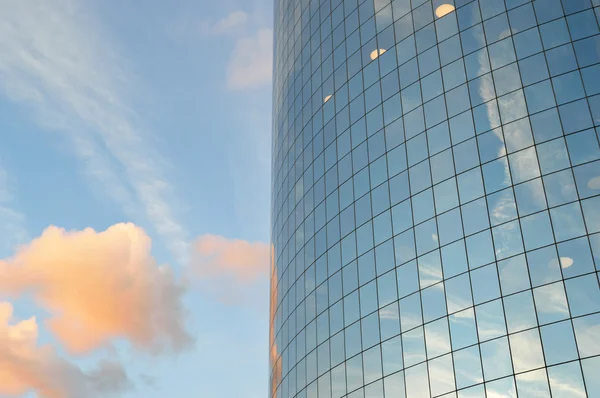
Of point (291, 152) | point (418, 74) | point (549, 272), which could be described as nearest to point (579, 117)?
point (549, 272)

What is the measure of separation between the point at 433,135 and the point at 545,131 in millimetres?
8113

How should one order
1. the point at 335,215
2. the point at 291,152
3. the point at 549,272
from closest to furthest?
the point at 549,272, the point at 335,215, the point at 291,152

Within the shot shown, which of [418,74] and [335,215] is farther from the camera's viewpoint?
[335,215]

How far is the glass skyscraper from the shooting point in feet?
128

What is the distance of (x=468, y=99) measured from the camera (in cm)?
4769

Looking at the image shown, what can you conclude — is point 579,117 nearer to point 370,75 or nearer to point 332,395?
point 370,75

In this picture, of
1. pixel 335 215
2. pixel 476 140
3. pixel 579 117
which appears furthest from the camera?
pixel 335 215

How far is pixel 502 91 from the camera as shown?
46.0 m

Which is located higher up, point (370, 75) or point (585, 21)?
point (370, 75)

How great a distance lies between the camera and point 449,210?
45.4 metres

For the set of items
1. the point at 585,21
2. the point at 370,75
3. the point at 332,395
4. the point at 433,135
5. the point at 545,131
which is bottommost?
the point at 332,395

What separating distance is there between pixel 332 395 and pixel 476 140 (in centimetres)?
2016

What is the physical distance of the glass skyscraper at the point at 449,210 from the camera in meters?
39.0

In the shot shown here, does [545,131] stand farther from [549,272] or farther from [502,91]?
[549,272]
